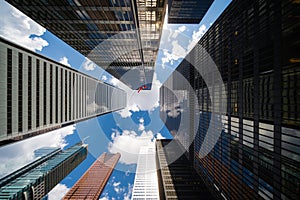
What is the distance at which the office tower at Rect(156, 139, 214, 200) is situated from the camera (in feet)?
243

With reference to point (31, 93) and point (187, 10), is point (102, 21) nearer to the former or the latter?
point (31, 93)

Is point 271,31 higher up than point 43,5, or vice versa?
point 43,5

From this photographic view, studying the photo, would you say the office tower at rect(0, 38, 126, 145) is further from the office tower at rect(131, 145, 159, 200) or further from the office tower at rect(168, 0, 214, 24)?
the office tower at rect(131, 145, 159, 200)

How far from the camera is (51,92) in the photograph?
202 feet

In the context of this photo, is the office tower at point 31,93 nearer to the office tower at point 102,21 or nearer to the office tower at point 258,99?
the office tower at point 102,21

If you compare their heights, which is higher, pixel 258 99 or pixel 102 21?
pixel 102 21

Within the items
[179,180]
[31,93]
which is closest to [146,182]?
[179,180]

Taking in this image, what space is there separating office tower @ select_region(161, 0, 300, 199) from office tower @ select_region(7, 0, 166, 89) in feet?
63.7

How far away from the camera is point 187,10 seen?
8875 cm

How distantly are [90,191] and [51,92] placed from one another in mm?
161674

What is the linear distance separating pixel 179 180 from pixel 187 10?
89.4 meters

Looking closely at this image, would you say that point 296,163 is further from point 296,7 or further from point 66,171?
point 66,171

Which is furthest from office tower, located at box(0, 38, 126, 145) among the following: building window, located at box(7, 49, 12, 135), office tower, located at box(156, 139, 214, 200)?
office tower, located at box(156, 139, 214, 200)

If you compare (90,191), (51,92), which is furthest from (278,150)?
(90,191)
